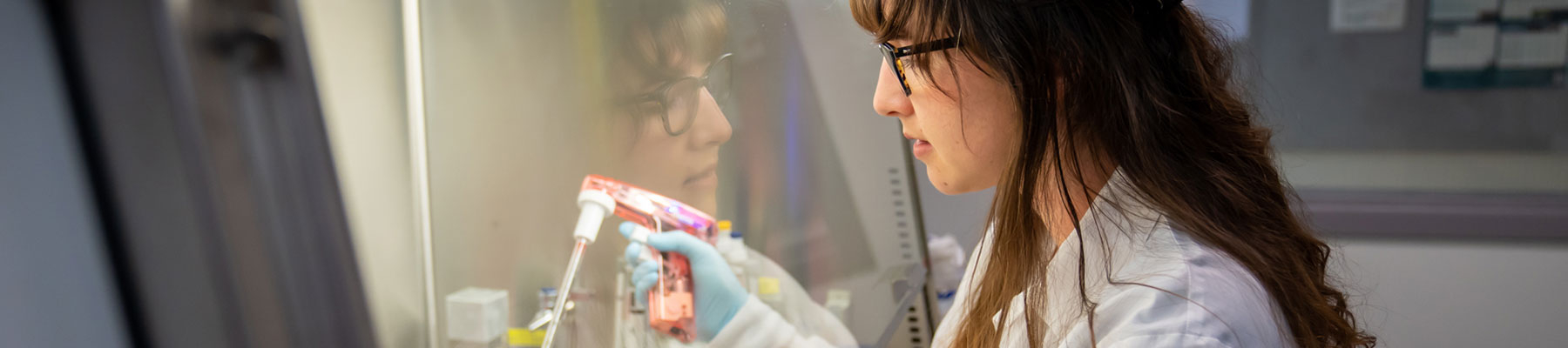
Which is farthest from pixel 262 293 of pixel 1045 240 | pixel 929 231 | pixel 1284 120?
pixel 1284 120

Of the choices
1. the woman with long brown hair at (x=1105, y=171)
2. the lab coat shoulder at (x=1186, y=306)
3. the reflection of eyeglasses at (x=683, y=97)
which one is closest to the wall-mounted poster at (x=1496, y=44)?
the woman with long brown hair at (x=1105, y=171)

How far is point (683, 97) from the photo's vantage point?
88 cm

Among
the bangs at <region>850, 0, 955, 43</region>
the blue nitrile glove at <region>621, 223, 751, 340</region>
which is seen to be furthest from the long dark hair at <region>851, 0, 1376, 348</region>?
the blue nitrile glove at <region>621, 223, 751, 340</region>

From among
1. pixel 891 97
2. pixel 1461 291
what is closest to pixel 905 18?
pixel 891 97

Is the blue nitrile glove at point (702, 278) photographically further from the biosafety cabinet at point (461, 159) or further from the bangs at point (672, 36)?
the bangs at point (672, 36)

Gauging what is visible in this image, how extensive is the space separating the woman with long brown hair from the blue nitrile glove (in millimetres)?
12

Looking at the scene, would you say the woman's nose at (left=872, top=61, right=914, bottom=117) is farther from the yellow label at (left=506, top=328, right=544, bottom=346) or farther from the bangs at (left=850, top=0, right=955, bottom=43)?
the yellow label at (left=506, top=328, right=544, bottom=346)

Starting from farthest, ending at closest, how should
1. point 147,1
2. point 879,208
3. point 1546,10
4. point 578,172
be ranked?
point 1546,10, point 879,208, point 578,172, point 147,1

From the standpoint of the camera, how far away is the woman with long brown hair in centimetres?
76

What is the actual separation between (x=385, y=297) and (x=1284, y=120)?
238 cm

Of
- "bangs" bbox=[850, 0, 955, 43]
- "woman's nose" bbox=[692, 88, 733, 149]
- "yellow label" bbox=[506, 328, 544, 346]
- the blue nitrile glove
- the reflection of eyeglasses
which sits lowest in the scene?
"yellow label" bbox=[506, 328, 544, 346]

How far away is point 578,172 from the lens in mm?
817

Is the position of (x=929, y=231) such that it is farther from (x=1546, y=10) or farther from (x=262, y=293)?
(x=262, y=293)

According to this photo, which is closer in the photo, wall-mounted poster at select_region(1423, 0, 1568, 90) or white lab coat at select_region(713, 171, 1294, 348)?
white lab coat at select_region(713, 171, 1294, 348)
